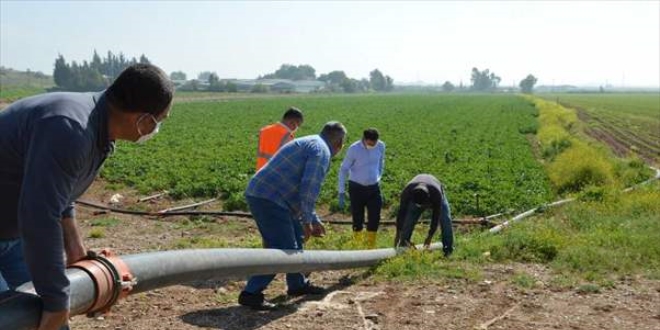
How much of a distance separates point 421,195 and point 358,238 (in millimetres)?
1450

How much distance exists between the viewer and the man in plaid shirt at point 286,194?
5867 millimetres

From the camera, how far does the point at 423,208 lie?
26.3 ft

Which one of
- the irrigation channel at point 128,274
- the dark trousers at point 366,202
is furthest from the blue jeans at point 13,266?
the dark trousers at point 366,202

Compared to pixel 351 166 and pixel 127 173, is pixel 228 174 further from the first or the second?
pixel 351 166

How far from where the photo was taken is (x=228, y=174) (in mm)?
15875

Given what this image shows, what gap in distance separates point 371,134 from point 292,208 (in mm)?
2949

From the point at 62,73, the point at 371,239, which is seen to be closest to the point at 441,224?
the point at 371,239

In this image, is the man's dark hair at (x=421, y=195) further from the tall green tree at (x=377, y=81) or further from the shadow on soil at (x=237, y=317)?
the tall green tree at (x=377, y=81)

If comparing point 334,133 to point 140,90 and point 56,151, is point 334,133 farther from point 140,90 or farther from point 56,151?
point 56,151

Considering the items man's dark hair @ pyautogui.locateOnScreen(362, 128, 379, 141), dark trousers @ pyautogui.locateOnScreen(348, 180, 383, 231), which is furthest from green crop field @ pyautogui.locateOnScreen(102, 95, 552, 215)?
man's dark hair @ pyautogui.locateOnScreen(362, 128, 379, 141)

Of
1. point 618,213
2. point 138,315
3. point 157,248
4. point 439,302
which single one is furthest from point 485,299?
point 618,213

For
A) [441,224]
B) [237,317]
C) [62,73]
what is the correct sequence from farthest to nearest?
1. [62,73]
2. [441,224]
3. [237,317]

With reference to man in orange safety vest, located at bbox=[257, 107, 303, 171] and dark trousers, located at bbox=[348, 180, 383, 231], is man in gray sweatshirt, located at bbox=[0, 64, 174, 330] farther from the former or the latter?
dark trousers, located at bbox=[348, 180, 383, 231]

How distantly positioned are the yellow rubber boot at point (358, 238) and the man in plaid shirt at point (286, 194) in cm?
250
